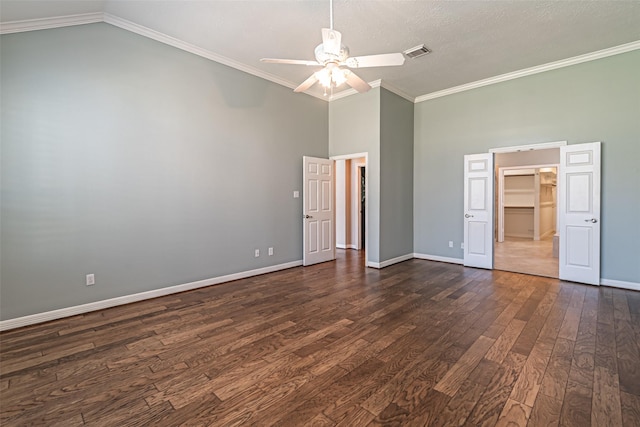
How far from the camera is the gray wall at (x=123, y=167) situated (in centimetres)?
298

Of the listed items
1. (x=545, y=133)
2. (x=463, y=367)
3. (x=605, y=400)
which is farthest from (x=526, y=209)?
(x=463, y=367)

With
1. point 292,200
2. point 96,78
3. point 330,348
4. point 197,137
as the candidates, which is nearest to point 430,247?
point 292,200

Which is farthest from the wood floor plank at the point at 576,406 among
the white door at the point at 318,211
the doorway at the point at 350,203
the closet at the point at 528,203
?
the closet at the point at 528,203

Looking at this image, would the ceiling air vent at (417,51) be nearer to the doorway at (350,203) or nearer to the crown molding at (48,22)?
the doorway at (350,203)

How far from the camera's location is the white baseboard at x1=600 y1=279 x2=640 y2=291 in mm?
4121

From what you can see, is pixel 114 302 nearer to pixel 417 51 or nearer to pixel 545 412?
pixel 545 412

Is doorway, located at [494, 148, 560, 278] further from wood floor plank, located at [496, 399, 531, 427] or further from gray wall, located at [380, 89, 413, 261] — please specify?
wood floor plank, located at [496, 399, 531, 427]

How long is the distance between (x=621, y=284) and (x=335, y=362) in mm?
4676

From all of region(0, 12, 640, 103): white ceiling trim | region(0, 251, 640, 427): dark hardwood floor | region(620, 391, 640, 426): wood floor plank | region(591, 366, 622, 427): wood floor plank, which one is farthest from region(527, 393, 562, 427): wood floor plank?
region(0, 12, 640, 103): white ceiling trim

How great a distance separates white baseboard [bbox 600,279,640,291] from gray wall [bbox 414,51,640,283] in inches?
2.5

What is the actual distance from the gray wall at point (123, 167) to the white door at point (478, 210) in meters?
3.73

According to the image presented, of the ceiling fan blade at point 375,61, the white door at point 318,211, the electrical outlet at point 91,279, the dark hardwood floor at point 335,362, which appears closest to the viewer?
the dark hardwood floor at point 335,362

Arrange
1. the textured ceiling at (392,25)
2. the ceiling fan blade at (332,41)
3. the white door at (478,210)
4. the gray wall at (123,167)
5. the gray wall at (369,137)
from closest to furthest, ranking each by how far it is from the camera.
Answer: the ceiling fan blade at (332,41)
the gray wall at (123,167)
the textured ceiling at (392,25)
the white door at (478,210)
the gray wall at (369,137)

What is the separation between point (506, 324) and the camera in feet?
9.82
